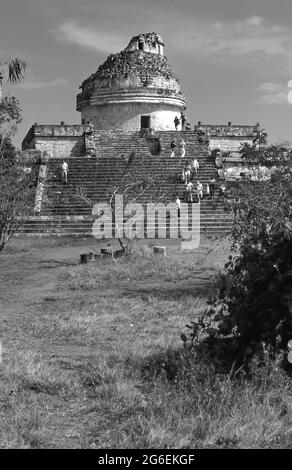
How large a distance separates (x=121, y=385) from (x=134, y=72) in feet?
94.4

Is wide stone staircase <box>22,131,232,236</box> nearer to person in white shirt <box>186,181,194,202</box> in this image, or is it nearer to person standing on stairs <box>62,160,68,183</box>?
person standing on stairs <box>62,160,68,183</box>

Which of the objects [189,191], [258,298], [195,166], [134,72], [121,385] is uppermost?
[134,72]

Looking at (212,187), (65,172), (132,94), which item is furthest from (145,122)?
(212,187)

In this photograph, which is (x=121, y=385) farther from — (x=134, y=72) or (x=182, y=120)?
(x=182, y=120)

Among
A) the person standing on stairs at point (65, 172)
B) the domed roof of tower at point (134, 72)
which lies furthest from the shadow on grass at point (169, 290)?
the domed roof of tower at point (134, 72)

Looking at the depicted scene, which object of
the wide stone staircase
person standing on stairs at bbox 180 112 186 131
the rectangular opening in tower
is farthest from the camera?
person standing on stairs at bbox 180 112 186 131

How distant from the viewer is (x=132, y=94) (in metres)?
31.3

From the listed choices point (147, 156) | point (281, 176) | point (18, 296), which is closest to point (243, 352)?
point (281, 176)

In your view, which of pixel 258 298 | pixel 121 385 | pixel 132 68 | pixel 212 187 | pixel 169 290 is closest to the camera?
pixel 121 385

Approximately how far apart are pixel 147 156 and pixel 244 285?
22476 mm
